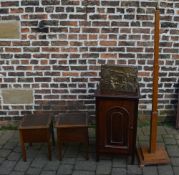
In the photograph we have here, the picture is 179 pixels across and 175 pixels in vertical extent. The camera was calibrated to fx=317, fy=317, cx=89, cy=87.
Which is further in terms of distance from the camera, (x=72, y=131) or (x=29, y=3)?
(x=29, y=3)

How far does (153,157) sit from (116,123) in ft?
2.07

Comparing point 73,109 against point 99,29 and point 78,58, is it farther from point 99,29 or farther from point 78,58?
point 99,29

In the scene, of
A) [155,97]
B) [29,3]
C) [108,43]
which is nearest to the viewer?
[155,97]

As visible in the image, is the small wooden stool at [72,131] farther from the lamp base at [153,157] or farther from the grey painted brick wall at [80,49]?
the grey painted brick wall at [80,49]

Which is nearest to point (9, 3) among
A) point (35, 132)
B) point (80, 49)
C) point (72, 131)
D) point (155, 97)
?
point (80, 49)

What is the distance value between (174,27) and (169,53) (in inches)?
14.8

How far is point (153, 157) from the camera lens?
3902 millimetres

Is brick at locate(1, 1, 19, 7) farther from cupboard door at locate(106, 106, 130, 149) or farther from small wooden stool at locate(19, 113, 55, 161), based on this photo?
cupboard door at locate(106, 106, 130, 149)

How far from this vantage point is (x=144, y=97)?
4.83 m

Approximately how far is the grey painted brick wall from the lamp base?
963mm

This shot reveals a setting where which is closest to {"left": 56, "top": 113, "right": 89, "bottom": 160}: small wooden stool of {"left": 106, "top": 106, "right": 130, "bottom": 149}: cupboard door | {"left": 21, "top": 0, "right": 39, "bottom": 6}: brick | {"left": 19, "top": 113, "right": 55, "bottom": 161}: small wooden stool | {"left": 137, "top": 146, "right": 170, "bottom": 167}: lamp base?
{"left": 19, "top": 113, "right": 55, "bottom": 161}: small wooden stool

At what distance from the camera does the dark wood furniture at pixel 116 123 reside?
3.72 m

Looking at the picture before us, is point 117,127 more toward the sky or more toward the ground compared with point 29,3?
more toward the ground

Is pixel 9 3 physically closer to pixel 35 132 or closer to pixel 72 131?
pixel 35 132
